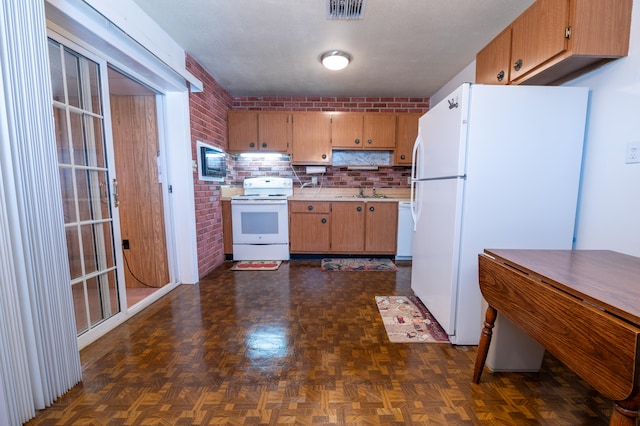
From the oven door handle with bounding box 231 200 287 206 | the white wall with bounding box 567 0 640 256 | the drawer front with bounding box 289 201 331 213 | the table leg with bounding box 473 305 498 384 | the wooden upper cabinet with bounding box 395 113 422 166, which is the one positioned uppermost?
the wooden upper cabinet with bounding box 395 113 422 166

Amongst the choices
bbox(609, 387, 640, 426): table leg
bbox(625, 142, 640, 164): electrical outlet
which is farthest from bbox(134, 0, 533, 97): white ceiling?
bbox(609, 387, 640, 426): table leg

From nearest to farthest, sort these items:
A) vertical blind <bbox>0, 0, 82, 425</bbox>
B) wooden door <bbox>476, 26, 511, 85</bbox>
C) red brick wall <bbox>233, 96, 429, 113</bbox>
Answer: vertical blind <bbox>0, 0, 82, 425</bbox> < wooden door <bbox>476, 26, 511, 85</bbox> < red brick wall <bbox>233, 96, 429, 113</bbox>

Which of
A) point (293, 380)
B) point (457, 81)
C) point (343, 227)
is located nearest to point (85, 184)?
point (293, 380)

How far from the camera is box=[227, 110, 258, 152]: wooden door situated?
363cm

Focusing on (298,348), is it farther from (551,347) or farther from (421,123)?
(421,123)

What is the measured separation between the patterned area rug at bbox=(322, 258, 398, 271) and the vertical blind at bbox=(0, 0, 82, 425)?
7.90 ft

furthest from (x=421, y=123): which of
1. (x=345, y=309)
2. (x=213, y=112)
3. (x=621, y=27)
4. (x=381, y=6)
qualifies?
(x=213, y=112)

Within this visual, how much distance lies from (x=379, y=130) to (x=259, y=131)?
170cm

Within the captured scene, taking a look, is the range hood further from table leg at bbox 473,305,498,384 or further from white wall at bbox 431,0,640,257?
table leg at bbox 473,305,498,384

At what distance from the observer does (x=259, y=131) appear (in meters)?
3.65

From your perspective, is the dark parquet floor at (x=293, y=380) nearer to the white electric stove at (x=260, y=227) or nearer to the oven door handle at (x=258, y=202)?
the white electric stove at (x=260, y=227)

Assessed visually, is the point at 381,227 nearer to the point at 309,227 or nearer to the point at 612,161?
the point at 309,227

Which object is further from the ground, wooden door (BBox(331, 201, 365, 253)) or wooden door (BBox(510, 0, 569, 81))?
wooden door (BBox(510, 0, 569, 81))

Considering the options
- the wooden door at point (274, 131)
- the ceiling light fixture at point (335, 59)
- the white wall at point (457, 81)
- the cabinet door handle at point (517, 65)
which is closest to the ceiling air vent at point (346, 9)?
the ceiling light fixture at point (335, 59)
